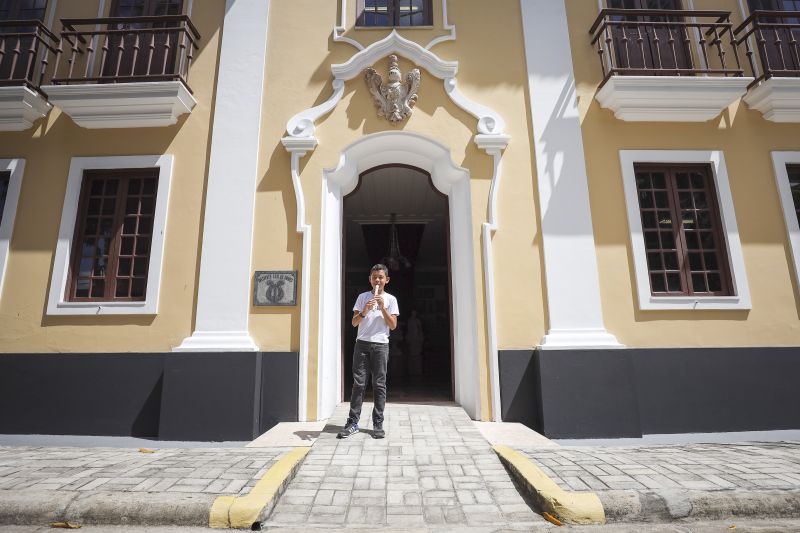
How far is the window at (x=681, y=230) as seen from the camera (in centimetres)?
590

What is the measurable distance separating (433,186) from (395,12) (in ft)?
9.73

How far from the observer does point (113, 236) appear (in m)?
6.05

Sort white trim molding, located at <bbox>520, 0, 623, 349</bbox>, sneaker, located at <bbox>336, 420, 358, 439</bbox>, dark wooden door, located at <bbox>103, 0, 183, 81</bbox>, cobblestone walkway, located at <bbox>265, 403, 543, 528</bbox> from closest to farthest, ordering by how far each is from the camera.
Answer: cobblestone walkway, located at <bbox>265, 403, 543, 528</bbox>
sneaker, located at <bbox>336, 420, 358, 439</bbox>
white trim molding, located at <bbox>520, 0, 623, 349</bbox>
dark wooden door, located at <bbox>103, 0, 183, 81</bbox>

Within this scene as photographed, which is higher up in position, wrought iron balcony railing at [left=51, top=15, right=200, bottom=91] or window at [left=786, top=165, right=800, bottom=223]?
wrought iron balcony railing at [left=51, top=15, right=200, bottom=91]

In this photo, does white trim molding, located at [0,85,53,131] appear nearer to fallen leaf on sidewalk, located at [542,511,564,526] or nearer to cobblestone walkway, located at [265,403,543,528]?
cobblestone walkway, located at [265,403,543,528]

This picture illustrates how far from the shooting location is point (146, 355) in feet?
18.3

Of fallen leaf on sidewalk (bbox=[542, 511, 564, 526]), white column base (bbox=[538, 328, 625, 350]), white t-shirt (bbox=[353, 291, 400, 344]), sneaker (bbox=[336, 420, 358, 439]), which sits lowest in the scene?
fallen leaf on sidewalk (bbox=[542, 511, 564, 526])

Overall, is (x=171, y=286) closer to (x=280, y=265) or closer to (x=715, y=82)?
(x=280, y=265)

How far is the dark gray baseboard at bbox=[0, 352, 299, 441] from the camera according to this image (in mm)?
5199

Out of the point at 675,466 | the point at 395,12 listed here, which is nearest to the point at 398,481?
the point at 675,466

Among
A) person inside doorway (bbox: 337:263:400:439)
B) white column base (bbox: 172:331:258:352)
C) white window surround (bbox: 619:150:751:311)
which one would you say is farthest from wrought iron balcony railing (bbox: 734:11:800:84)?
white column base (bbox: 172:331:258:352)

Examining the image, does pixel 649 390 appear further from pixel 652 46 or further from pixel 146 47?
pixel 146 47

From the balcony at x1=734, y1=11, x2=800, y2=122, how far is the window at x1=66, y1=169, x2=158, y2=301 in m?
9.24

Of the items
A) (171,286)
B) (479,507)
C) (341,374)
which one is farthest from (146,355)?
(479,507)
